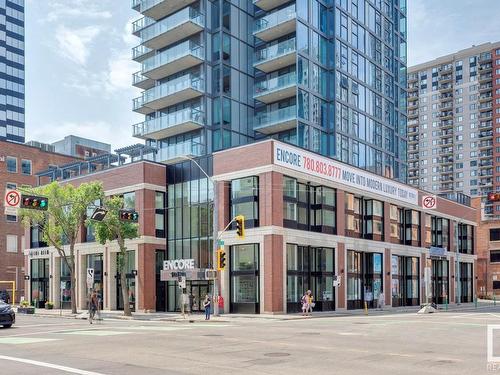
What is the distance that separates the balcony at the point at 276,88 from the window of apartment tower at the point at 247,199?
1801 centimetres

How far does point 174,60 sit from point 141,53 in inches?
415

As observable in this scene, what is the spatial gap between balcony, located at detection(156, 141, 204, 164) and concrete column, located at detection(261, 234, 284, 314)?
68.8 ft

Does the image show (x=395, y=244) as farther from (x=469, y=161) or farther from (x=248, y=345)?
(x=469, y=161)

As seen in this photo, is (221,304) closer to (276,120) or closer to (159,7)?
(276,120)

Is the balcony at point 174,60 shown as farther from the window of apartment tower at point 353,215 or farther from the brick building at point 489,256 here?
the brick building at point 489,256

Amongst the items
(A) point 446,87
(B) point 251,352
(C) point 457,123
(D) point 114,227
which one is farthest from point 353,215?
(A) point 446,87

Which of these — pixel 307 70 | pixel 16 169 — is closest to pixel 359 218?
pixel 307 70

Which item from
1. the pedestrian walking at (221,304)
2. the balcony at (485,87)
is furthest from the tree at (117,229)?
the balcony at (485,87)

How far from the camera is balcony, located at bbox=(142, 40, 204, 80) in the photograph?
62.7 meters

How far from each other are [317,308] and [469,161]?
11799cm

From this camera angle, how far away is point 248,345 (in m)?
20.2

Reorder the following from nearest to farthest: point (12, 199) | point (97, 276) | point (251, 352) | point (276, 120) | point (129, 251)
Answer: point (251, 352)
point (12, 199)
point (129, 251)
point (97, 276)
point (276, 120)

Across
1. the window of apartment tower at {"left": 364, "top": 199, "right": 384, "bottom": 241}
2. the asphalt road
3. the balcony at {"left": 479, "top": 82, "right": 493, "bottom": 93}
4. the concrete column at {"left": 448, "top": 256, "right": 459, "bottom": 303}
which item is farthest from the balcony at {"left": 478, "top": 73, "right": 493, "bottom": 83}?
the asphalt road

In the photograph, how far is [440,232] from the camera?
6875 cm
